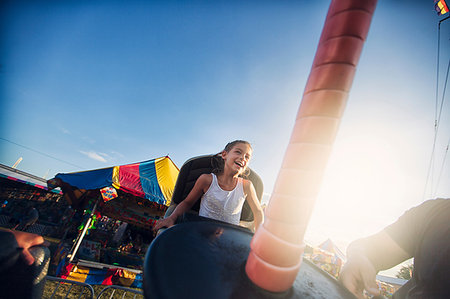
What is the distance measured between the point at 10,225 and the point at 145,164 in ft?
37.5

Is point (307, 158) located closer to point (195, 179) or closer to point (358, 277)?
point (358, 277)

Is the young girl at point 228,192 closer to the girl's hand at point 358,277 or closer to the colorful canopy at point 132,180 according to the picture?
the girl's hand at point 358,277

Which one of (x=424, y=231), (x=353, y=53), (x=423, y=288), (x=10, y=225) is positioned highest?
(x=353, y=53)

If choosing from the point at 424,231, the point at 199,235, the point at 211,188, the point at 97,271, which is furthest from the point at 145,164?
the point at 424,231

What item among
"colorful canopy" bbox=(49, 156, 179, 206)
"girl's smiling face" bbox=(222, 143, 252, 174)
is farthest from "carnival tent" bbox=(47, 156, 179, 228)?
"girl's smiling face" bbox=(222, 143, 252, 174)

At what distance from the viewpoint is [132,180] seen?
19.7 feet

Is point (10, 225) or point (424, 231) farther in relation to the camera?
point (10, 225)

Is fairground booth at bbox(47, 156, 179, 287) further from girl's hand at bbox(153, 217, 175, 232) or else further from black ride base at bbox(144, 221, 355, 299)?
black ride base at bbox(144, 221, 355, 299)

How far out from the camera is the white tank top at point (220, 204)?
181 cm

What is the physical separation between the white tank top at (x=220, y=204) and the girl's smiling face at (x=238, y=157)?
0.80 feet

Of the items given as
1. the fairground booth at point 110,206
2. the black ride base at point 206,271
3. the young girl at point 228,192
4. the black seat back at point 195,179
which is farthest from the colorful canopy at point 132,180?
the black ride base at point 206,271

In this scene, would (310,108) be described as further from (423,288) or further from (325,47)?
(423,288)

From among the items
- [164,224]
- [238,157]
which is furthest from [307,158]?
[238,157]

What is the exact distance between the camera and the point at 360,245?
3.35 ft
